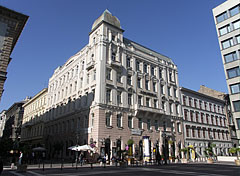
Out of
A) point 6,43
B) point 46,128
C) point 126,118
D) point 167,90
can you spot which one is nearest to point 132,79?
point 126,118

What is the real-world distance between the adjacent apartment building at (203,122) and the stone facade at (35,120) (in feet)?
122

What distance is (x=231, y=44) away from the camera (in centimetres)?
3891

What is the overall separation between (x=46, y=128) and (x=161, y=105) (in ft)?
97.1

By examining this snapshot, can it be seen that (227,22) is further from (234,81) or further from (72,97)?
(72,97)

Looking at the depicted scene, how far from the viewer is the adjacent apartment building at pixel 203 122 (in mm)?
47000

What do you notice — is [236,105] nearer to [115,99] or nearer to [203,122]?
[203,122]

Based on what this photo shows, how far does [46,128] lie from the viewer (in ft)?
167

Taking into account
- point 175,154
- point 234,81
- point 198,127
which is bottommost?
point 175,154

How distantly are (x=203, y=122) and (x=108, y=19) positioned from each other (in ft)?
114

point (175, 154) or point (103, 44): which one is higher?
point (103, 44)

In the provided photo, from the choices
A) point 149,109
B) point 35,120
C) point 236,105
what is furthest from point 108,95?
point 35,120

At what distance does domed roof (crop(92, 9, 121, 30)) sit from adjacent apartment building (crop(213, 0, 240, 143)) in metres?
21.1

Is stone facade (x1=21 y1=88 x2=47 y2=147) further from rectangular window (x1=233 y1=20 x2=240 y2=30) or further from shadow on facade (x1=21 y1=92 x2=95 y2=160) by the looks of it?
rectangular window (x1=233 y1=20 x2=240 y2=30)

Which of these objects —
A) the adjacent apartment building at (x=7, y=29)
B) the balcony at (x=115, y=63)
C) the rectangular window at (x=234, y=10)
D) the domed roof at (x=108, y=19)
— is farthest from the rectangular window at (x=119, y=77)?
the rectangular window at (x=234, y=10)
